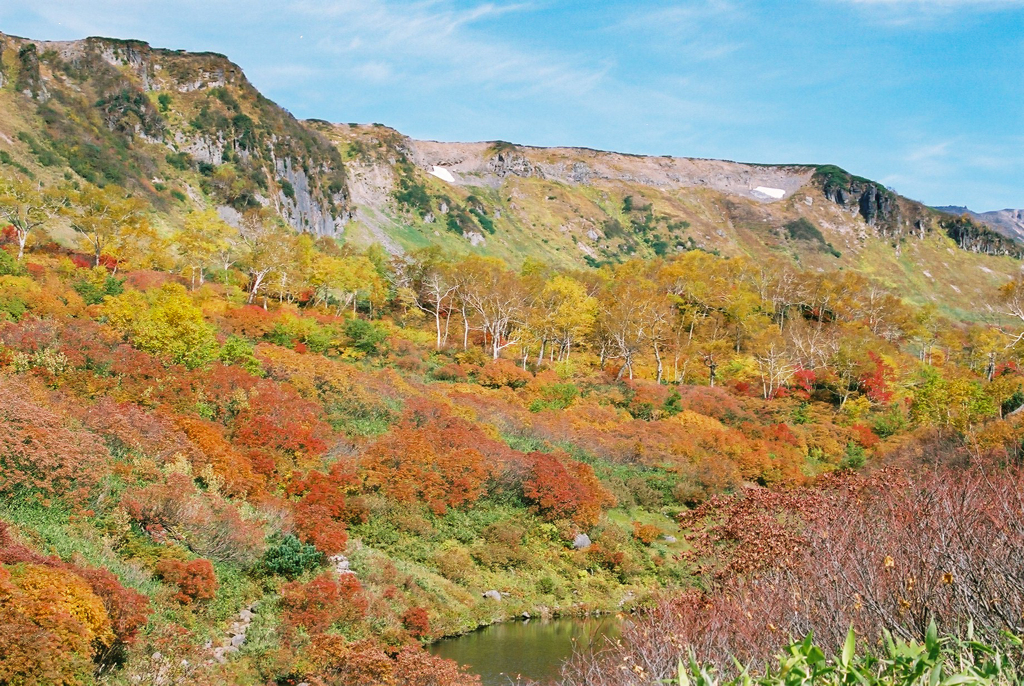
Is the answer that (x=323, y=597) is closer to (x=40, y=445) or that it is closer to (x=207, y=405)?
(x=40, y=445)

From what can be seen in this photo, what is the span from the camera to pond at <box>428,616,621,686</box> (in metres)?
20.0

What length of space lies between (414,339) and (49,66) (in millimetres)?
81162

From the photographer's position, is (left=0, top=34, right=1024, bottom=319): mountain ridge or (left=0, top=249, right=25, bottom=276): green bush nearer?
(left=0, top=249, right=25, bottom=276): green bush

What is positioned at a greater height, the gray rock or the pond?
the gray rock

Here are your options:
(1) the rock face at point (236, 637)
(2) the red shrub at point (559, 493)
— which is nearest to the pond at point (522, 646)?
(2) the red shrub at point (559, 493)

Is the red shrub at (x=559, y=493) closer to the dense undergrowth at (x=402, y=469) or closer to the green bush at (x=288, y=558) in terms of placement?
the dense undergrowth at (x=402, y=469)

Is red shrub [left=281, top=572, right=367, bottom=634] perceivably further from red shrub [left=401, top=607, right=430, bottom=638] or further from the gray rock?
the gray rock

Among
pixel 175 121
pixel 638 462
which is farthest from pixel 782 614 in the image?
pixel 175 121

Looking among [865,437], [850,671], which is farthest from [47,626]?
[865,437]

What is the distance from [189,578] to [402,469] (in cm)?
1081

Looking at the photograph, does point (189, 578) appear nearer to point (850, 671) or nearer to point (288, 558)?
point (288, 558)

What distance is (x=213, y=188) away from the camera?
98.1 metres

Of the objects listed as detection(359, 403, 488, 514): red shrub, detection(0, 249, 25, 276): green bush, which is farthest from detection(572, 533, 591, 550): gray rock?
detection(0, 249, 25, 276): green bush

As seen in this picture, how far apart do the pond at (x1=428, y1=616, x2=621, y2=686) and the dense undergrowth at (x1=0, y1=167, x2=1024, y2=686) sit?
2.68 feet
